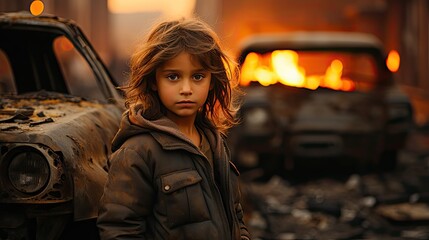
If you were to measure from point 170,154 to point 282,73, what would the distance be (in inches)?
267

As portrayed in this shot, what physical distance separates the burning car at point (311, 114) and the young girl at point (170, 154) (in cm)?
Answer: 570

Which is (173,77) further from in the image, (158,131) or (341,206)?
(341,206)

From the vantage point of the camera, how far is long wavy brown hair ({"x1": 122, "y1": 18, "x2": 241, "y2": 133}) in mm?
2588

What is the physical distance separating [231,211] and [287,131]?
587cm

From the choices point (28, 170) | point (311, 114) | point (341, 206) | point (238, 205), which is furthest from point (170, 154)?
point (311, 114)

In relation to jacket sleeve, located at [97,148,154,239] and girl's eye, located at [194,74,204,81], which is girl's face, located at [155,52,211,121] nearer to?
girl's eye, located at [194,74,204,81]

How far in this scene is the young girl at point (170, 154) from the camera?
→ 8.11 feet

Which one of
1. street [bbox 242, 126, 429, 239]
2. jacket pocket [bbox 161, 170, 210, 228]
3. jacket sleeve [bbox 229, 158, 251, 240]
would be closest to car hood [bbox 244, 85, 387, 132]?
street [bbox 242, 126, 429, 239]

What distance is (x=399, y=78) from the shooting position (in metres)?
22.9

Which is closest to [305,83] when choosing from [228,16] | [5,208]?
[5,208]

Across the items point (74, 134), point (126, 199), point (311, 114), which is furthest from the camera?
point (311, 114)

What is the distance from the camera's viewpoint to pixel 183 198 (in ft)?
8.22

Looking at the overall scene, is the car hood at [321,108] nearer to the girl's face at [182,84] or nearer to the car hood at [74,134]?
the car hood at [74,134]

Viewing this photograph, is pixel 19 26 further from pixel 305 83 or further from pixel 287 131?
pixel 305 83
